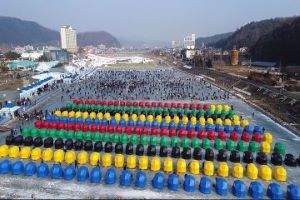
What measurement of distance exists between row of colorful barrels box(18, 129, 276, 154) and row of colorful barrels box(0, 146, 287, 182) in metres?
3.87

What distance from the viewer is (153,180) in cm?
2183

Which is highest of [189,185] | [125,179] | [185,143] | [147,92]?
[147,92]

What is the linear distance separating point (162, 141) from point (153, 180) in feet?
27.4

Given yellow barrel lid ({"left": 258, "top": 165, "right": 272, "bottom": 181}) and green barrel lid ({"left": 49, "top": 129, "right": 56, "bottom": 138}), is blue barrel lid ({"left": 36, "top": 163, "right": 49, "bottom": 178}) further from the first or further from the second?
yellow barrel lid ({"left": 258, "top": 165, "right": 272, "bottom": 181})

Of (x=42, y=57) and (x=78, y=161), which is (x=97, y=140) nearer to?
(x=78, y=161)

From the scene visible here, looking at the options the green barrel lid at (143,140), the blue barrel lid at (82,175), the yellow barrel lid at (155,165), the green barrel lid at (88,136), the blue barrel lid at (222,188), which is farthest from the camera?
the green barrel lid at (88,136)

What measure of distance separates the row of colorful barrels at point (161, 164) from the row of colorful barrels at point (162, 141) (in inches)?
152

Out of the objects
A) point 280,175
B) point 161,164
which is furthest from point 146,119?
point 280,175

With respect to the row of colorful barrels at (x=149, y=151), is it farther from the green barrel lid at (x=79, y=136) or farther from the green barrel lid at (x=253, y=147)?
the green barrel lid at (x=79, y=136)

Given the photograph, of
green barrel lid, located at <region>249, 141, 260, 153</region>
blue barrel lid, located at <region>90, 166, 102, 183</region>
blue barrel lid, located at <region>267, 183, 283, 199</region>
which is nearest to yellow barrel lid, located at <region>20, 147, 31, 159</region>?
blue barrel lid, located at <region>90, 166, 102, 183</region>

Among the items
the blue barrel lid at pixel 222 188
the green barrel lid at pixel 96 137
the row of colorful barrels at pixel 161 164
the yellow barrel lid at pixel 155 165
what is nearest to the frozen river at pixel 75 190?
the blue barrel lid at pixel 222 188

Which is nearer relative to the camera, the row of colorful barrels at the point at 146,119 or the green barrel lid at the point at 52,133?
the green barrel lid at the point at 52,133

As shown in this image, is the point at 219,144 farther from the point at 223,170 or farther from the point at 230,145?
the point at 223,170

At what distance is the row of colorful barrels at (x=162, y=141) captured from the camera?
95.8 feet
